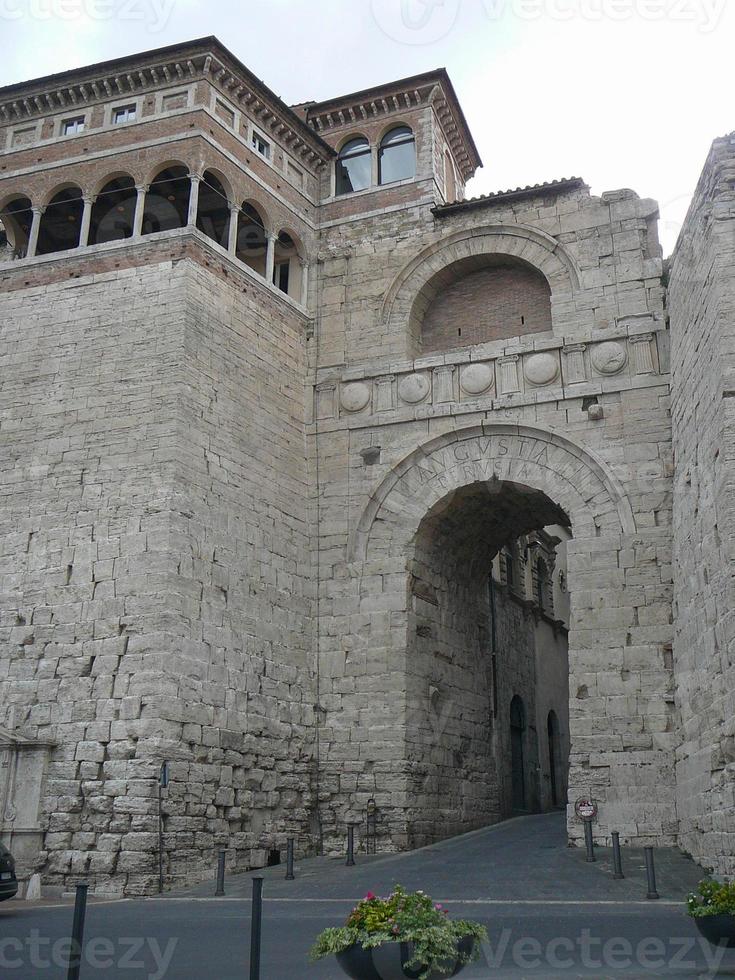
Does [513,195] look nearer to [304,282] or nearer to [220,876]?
[304,282]

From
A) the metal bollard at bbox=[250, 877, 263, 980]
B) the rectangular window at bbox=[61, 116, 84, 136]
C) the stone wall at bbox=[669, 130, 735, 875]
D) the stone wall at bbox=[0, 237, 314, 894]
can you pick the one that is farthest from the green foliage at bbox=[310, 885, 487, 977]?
the rectangular window at bbox=[61, 116, 84, 136]

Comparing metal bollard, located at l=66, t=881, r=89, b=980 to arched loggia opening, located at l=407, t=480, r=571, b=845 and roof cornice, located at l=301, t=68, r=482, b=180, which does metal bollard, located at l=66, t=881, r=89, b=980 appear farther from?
roof cornice, located at l=301, t=68, r=482, b=180

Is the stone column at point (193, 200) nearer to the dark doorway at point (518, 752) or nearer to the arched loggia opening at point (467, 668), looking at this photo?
the arched loggia opening at point (467, 668)

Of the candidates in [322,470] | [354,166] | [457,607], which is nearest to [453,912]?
[457,607]

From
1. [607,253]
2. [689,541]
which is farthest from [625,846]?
[607,253]

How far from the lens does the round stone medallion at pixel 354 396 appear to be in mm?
17672

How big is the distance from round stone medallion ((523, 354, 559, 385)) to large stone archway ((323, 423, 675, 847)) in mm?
848

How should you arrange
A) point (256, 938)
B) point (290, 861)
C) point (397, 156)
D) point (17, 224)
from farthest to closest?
point (397, 156), point (17, 224), point (290, 861), point (256, 938)

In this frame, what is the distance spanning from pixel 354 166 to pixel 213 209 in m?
3.35

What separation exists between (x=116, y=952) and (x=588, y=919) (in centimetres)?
417

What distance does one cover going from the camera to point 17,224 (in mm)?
18156

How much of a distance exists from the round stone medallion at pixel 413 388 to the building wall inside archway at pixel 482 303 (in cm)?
99

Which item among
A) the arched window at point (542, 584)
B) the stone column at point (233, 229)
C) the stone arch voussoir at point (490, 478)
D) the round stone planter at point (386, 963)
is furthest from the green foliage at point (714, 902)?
the arched window at point (542, 584)

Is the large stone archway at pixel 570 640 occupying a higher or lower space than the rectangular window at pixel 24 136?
lower
